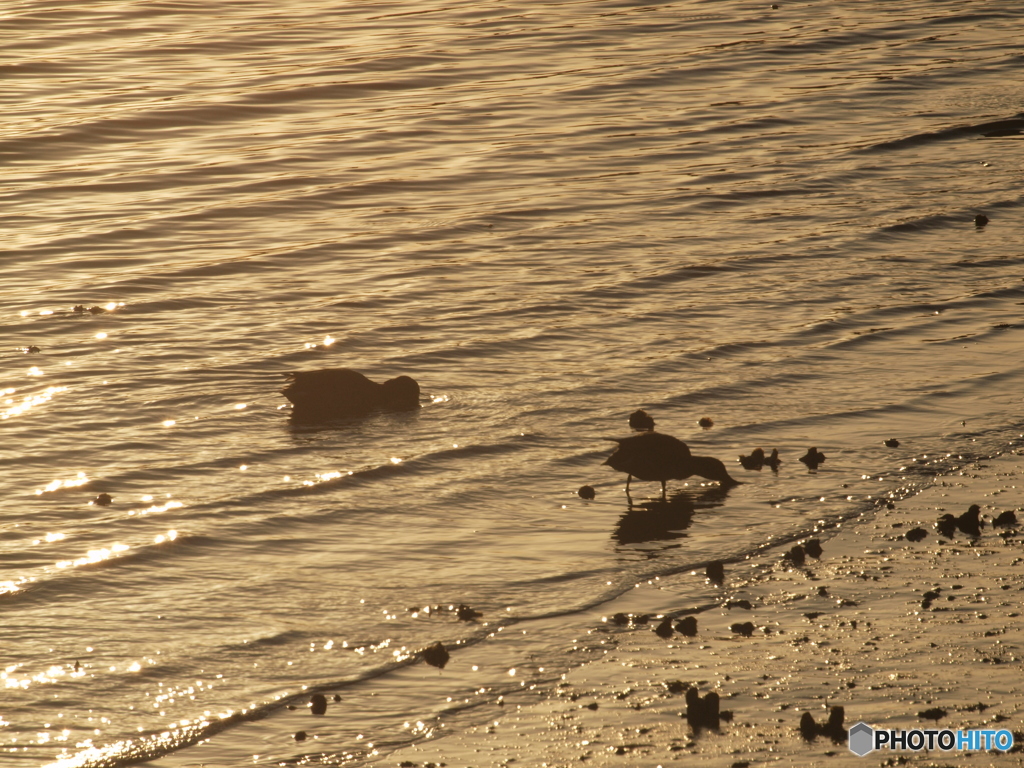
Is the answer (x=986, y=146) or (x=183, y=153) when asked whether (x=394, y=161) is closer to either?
(x=183, y=153)

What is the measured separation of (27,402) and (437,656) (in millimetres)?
5716

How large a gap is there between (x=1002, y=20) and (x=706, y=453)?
23.9 metres

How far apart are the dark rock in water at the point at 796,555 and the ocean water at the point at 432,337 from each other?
0.30m

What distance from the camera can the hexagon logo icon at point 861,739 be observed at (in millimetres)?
6281

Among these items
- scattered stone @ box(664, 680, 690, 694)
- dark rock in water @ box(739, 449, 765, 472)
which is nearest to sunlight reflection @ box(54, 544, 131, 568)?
scattered stone @ box(664, 680, 690, 694)

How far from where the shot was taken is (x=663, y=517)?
9289 millimetres

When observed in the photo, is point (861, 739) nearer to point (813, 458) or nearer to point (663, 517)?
point (663, 517)

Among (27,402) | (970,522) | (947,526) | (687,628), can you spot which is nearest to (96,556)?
(27,402)

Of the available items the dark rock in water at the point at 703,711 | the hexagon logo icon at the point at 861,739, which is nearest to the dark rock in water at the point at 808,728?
the hexagon logo icon at the point at 861,739

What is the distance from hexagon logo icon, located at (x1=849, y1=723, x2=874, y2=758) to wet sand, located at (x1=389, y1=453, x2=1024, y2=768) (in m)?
0.05

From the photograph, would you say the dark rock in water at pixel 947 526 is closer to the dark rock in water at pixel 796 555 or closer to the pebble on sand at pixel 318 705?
the dark rock in water at pixel 796 555

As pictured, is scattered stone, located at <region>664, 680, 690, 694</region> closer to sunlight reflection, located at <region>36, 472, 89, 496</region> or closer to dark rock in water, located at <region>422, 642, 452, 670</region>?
dark rock in water, located at <region>422, 642, 452, 670</region>

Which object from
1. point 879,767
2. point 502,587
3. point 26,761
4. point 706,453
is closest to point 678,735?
point 879,767

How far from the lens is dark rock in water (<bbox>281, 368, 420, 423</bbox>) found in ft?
36.7
